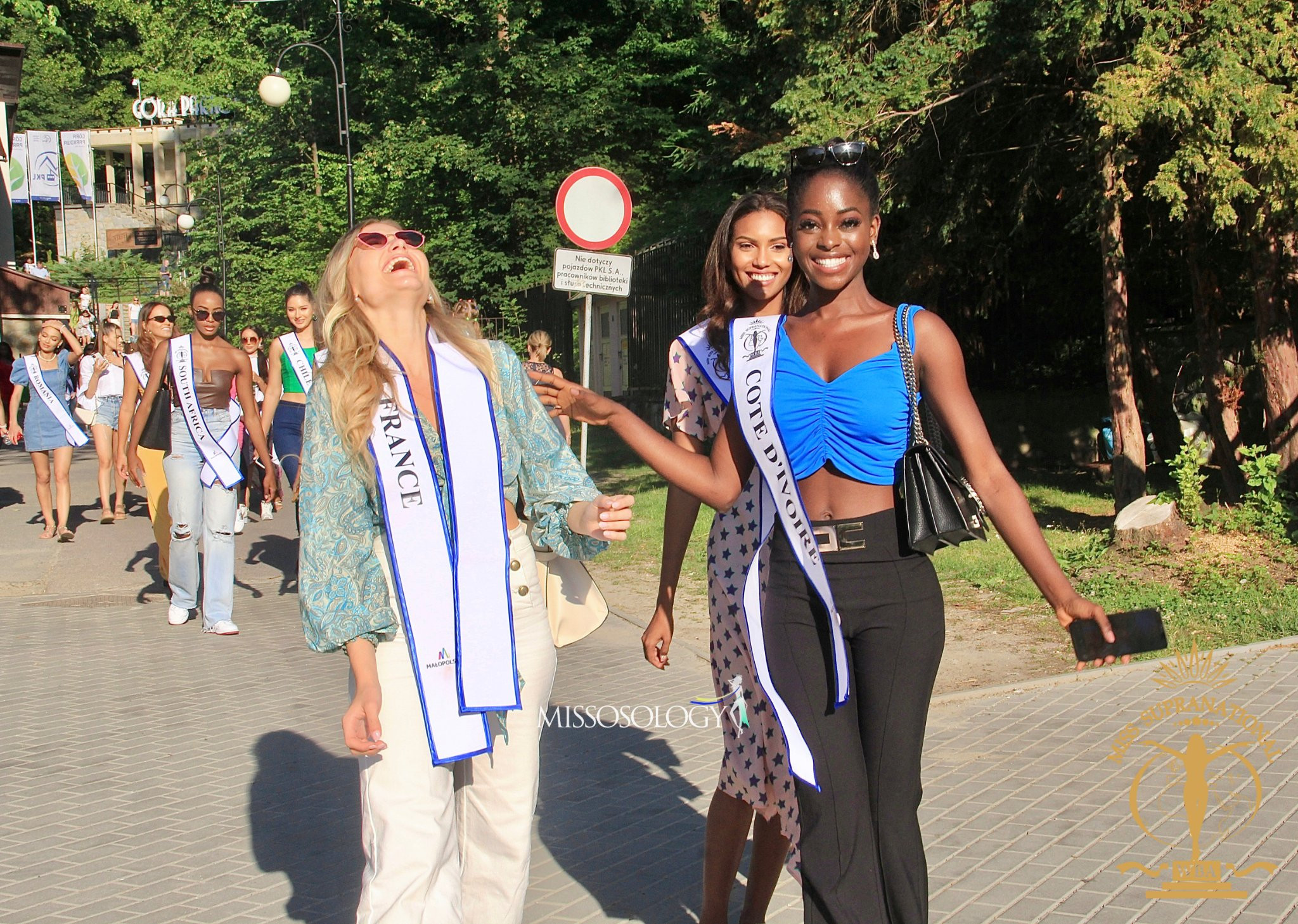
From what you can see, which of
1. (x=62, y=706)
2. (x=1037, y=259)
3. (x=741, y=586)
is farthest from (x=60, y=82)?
(x=741, y=586)

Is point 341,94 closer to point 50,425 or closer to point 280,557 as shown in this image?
point 50,425

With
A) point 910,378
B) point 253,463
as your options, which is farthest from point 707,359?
point 253,463

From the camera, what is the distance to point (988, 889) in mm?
3961

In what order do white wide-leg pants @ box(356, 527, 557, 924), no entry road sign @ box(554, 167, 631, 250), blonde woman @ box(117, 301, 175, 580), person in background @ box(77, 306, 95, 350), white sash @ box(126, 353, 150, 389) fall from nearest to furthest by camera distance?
1. white wide-leg pants @ box(356, 527, 557, 924)
2. blonde woman @ box(117, 301, 175, 580)
3. no entry road sign @ box(554, 167, 631, 250)
4. white sash @ box(126, 353, 150, 389)
5. person in background @ box(77, 306, 95, 350)

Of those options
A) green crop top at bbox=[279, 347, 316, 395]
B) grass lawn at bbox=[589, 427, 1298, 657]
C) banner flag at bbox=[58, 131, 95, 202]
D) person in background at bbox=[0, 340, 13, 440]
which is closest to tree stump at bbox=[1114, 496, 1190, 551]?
grass lawn at bbox=[589, 427, 1298, 657]

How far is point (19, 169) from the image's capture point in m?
41.2

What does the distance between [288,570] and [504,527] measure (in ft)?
28.4

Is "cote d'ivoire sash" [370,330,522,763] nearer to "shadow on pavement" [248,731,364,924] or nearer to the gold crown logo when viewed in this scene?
"shadow on pavement" [248,731,364,924]

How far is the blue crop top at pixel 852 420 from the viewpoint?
9.27 ft

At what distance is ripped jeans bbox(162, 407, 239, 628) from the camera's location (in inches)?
318

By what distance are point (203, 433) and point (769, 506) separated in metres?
5.93

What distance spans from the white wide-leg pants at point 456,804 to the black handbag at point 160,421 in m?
6.11

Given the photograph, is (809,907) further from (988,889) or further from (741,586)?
(988,889)

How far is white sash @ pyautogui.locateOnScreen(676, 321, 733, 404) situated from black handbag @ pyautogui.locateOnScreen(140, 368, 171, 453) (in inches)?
228
